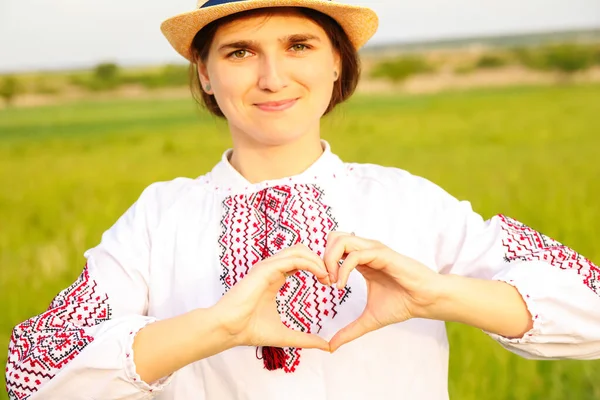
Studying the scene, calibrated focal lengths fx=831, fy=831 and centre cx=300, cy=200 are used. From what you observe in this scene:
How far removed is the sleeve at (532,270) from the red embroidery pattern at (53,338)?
80 centimetres

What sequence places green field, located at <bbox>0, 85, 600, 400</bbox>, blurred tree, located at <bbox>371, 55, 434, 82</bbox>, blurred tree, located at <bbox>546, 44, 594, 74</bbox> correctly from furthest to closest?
blurred tree, located at <bbox>371, 55, 434, 82</bbox> < blurred tree, located at <bbox>546, 44, 594, 74</bbox> < green field, located at <bbox>0, 85, 600, 400</bbox>

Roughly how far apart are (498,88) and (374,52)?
5447 millimetres

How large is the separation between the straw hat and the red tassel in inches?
29.8

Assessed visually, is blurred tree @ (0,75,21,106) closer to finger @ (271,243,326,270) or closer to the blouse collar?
the blouse collar

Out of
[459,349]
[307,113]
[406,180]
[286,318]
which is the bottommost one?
[459,349]

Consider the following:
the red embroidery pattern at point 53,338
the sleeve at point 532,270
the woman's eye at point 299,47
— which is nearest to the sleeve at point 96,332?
the red embroidery pattern at point 53,338

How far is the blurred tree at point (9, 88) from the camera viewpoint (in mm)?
9766

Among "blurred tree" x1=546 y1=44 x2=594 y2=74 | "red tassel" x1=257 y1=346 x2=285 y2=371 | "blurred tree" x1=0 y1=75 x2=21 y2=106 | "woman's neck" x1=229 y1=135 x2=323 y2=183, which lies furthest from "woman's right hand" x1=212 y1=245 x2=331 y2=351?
"blurred tree" x1=546 y1=44 x2=594 y2=74

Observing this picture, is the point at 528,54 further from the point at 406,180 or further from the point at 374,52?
the point at 406,180

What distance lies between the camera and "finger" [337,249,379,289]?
1.54 metres

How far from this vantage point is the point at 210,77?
2.01m

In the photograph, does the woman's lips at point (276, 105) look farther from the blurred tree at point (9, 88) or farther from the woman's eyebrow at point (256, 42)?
the blurred tree at point (9, 88)

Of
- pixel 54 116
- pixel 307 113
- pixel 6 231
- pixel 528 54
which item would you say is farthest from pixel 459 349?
pixel 528 54

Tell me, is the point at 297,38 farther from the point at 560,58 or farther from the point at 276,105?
the point at 560,58
